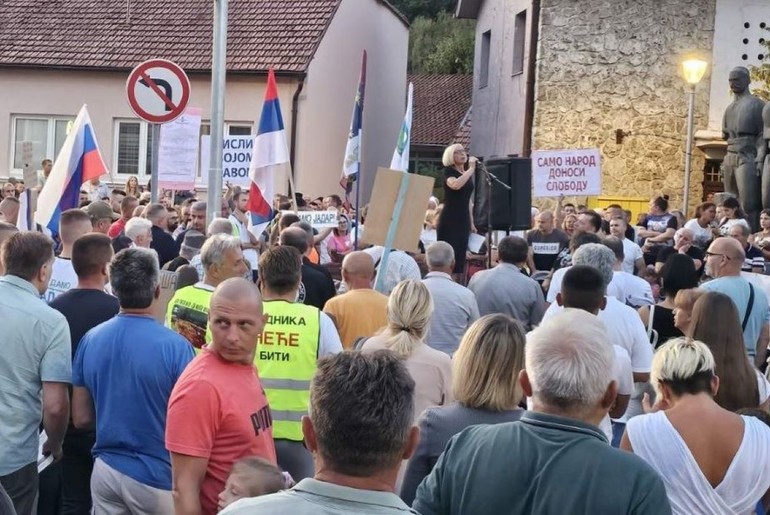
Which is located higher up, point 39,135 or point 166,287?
point 39,135

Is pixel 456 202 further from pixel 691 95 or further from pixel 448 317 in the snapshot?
pixel 691 95

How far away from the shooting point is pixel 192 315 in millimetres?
6996

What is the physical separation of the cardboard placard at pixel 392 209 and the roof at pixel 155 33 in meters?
18.9

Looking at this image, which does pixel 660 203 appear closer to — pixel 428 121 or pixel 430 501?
pixel 430 501

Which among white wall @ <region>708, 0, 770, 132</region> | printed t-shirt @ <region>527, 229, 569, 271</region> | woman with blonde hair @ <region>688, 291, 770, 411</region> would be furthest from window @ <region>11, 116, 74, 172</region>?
woman with blonde hair @ <region>688, 291, 770, 411</region>

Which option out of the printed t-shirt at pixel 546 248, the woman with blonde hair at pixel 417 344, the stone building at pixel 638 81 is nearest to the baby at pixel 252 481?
the woman with blonde hair at pixel 417 344

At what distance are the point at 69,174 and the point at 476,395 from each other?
8416 millimetres

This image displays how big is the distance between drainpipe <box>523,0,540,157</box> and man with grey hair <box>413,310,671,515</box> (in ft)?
70.0

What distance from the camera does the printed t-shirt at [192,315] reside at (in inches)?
274

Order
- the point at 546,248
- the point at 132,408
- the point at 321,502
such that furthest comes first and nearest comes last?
the point at 546,248
the point at 132,408
the point at 321,502

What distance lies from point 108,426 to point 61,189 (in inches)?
285

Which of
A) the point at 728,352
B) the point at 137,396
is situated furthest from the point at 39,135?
the point at 728,352

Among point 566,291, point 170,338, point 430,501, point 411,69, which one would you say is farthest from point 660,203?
point 411,69

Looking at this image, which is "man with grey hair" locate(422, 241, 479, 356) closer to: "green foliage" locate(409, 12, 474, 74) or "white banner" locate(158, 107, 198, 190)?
"white banner" locate(158, 107, 198, 190)
